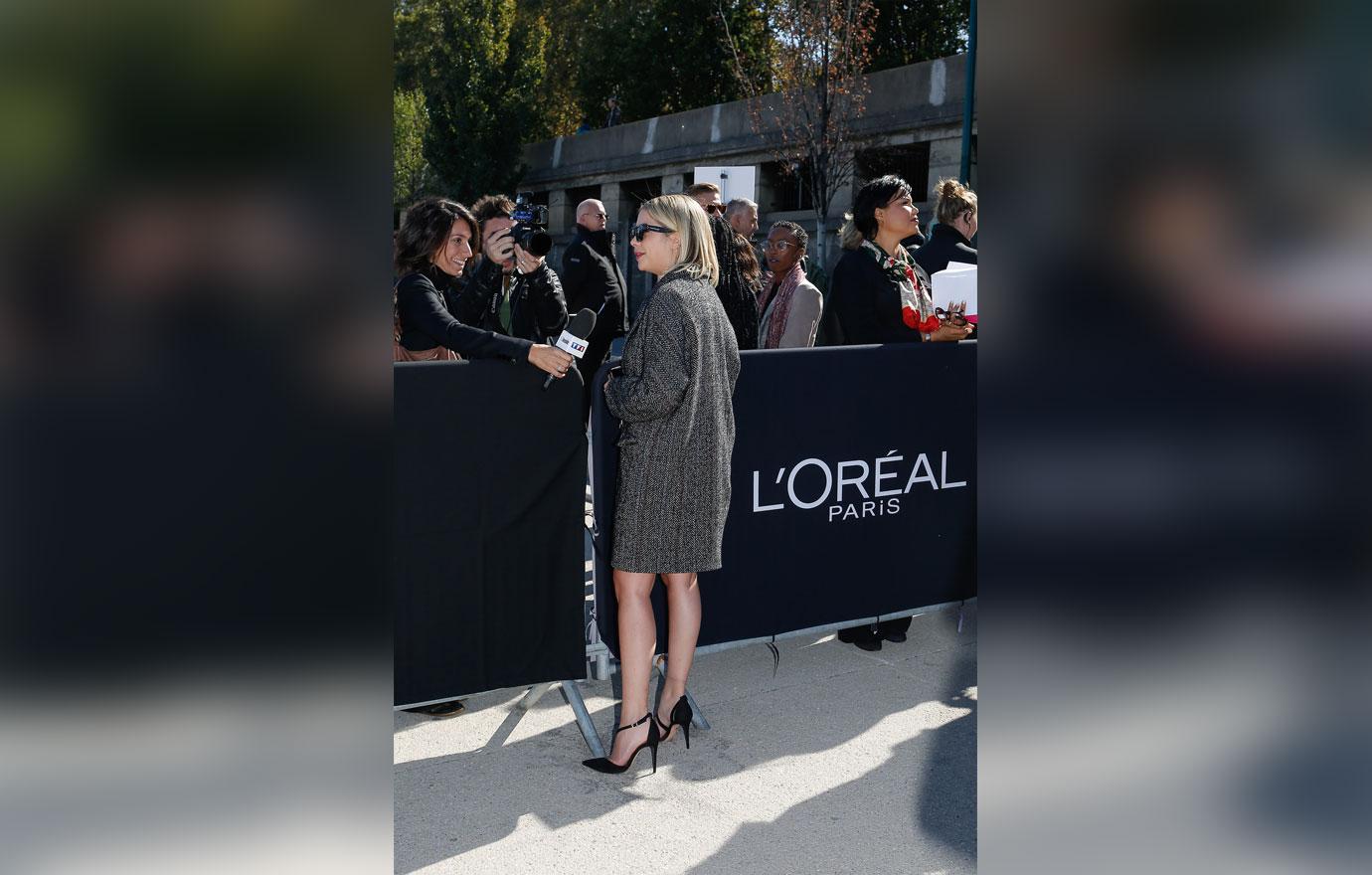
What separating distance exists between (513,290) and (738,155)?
27176 millimetres

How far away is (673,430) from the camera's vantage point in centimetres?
423

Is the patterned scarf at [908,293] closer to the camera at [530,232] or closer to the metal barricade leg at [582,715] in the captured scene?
the camera at [530,232]

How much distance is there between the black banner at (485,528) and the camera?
438 centimetres

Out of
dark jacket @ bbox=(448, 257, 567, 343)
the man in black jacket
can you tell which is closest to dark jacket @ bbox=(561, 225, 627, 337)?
the man in black jacket

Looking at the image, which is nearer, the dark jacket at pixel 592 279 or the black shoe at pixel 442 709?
the black shoe at pixel 442 709

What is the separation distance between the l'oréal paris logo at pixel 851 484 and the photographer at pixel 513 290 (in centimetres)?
152

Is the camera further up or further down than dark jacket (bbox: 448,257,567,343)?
further up

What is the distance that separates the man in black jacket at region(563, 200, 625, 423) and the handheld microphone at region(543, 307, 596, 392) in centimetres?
325

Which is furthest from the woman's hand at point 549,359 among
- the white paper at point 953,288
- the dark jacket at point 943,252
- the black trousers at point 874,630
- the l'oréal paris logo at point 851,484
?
the dark jacket at point 943,252

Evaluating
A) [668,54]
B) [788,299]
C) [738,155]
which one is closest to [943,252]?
[788,299]

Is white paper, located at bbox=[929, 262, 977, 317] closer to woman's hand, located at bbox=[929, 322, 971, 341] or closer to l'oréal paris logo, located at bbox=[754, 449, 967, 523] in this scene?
woman's hand, located at bbox=[929, 322, 971, 341]

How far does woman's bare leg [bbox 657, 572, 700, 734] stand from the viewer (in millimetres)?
4438
